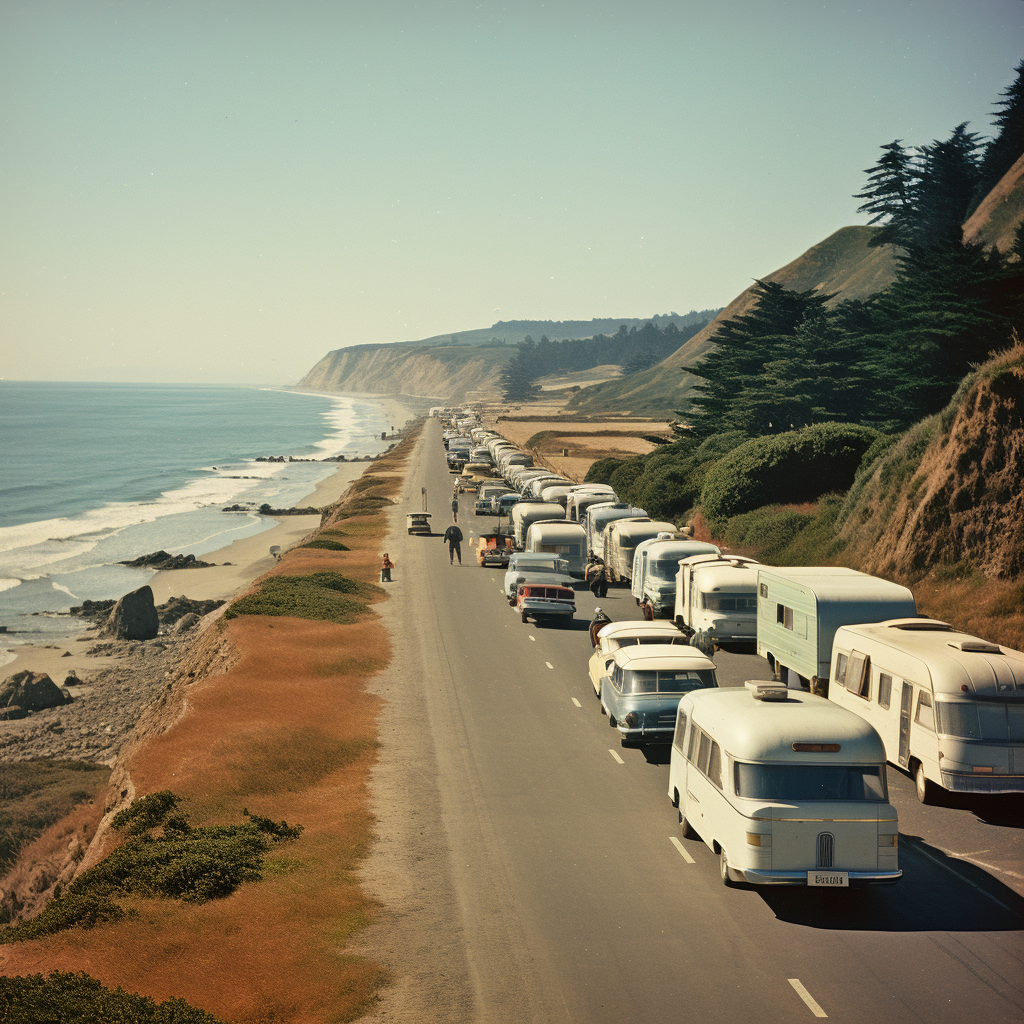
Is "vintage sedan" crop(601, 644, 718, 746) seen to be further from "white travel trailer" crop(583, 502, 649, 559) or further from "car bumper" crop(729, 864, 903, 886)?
"white travel trailer" crop(583, 502, 649, 559)

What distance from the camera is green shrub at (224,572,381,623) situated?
3375 centimetres

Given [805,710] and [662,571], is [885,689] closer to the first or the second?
[805,710]

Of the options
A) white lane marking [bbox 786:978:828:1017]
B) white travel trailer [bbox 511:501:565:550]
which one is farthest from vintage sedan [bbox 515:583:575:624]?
white lane marking [bbox 786:978:828:1017]

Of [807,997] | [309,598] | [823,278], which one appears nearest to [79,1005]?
[807,997]

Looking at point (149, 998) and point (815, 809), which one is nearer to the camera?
point (149, 998)

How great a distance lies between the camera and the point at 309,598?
118ft

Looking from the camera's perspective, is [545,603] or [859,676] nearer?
[859,676]

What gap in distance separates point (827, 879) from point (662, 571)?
20.6 metres

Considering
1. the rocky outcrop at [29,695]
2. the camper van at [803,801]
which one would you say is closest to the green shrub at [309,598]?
the rocky outcrop at [29,695]

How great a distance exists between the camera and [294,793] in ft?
57.6

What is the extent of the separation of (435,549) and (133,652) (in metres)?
16.3

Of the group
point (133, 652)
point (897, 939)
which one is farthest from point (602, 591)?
point (897, 939)

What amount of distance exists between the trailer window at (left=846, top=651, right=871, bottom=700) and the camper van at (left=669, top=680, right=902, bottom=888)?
5.84m

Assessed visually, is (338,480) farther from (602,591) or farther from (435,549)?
(602,591)
